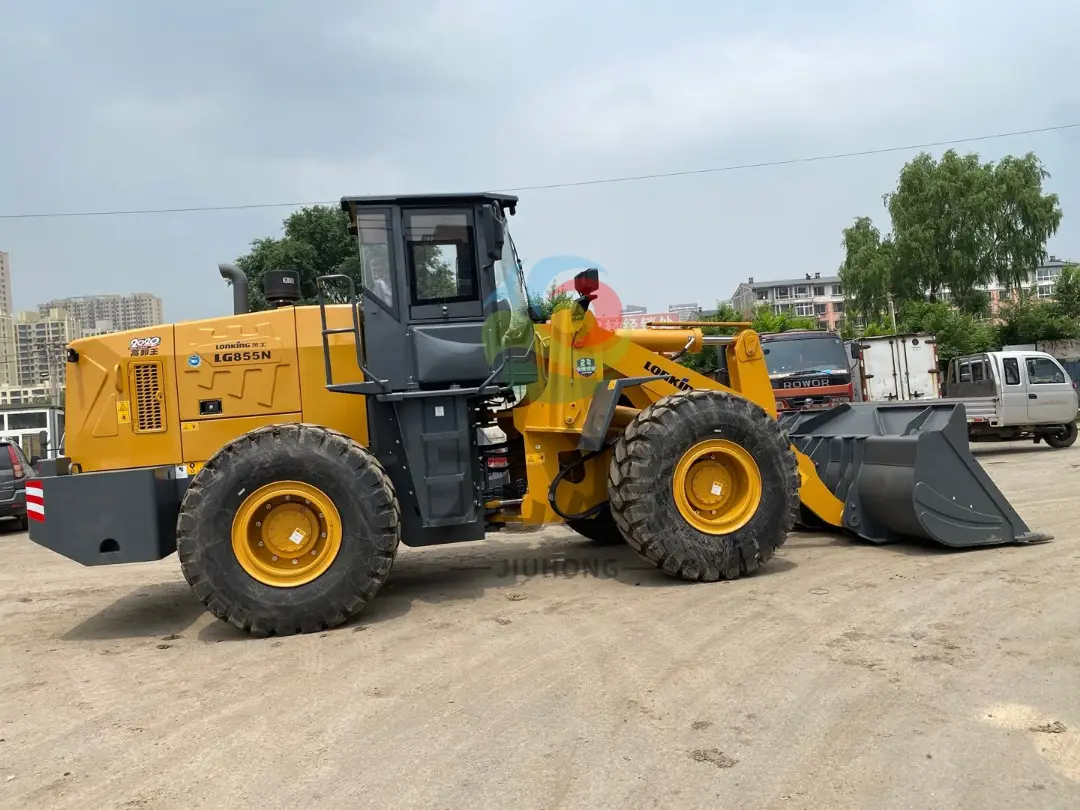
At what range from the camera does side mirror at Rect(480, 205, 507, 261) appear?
19.5 feet

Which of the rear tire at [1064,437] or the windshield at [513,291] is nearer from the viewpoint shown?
the windshield at [513,291]

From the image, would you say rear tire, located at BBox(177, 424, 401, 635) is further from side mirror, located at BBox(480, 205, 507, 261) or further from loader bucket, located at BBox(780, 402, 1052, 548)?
loader bucket, located at BBox(780, 402, 1052, 548)

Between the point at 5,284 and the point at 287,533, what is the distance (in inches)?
2638

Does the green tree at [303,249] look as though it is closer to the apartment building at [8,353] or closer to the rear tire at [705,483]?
the rear tire at [705,483]

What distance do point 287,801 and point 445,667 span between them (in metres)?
1.48

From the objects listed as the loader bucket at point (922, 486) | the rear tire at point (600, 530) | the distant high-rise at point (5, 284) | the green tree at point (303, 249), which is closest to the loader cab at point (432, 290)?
the rear tire at point (600, 530)

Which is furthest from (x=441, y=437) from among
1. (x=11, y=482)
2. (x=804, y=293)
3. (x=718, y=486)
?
(x=804, y=293)

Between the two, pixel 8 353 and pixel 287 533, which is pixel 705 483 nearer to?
pixel 287 533

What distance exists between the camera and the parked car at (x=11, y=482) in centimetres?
1273

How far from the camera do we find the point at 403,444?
19.3ft

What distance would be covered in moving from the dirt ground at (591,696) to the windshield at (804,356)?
28.8 ft

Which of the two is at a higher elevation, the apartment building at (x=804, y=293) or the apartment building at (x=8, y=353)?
the apartment building at (x=804, y=293)

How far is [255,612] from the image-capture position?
527cm

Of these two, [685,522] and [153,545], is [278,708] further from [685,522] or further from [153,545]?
[685,522]
